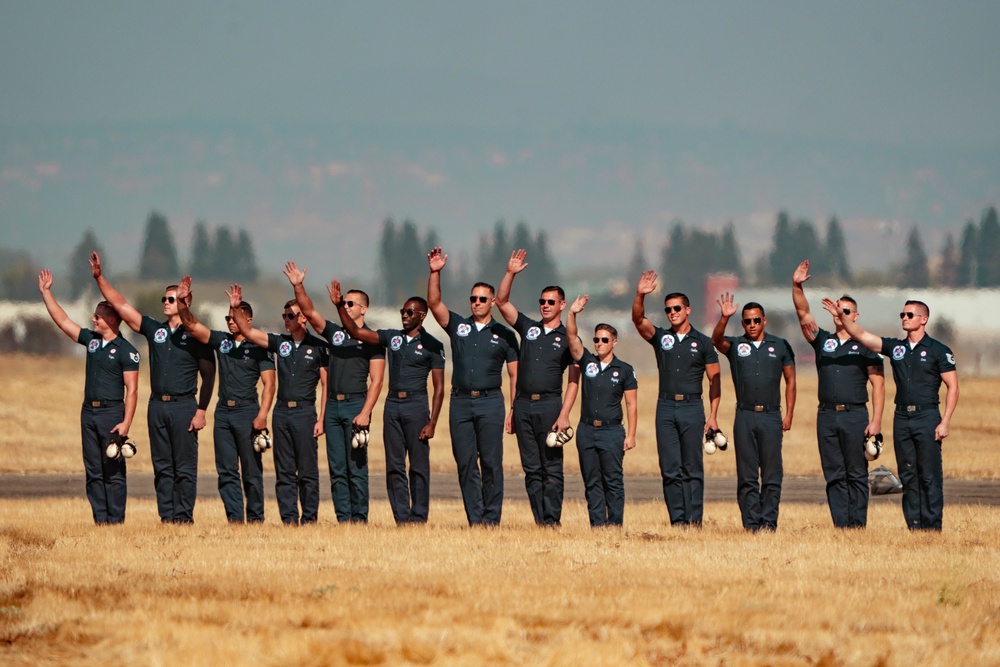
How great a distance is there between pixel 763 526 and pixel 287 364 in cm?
555

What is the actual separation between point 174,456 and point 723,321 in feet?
20.5

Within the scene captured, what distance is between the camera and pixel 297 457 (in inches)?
633

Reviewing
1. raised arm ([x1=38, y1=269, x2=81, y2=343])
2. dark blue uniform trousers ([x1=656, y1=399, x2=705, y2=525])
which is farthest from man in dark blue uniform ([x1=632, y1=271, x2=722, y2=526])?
raised arm ([x1=38, y1=269, x2=81, y2=343])

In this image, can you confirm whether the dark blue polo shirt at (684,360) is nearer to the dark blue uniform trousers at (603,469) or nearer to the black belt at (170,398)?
the dark blue uniform trousers at (603,469)

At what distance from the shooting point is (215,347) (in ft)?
52.7

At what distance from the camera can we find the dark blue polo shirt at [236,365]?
629 inches

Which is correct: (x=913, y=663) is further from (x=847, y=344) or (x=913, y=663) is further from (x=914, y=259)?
(x=914, y=259)

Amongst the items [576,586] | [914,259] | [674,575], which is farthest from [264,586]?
[914,259]

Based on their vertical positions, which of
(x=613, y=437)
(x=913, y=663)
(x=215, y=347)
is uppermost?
(x=215, y=347)

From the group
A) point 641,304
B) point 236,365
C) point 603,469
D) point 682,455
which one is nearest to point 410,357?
point 236,365

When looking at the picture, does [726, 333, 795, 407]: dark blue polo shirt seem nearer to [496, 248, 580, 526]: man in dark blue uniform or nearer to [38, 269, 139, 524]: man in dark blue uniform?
[496, 248, 580, 526]: man in dark blue uniform

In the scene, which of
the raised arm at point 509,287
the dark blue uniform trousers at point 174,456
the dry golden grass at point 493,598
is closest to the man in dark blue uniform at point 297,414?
the dark blue uniform trousers at point 174,456

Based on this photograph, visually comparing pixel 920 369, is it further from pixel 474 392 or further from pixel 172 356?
pixel 172 356

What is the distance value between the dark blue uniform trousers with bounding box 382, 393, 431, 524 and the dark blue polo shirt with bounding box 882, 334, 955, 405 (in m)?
5.10
